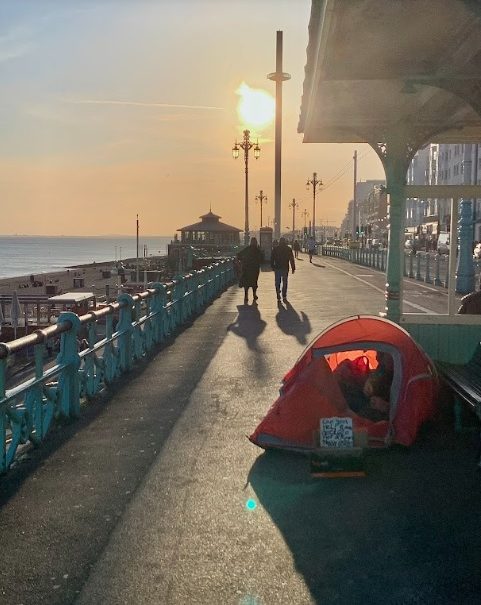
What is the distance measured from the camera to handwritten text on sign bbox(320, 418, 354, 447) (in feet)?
20.2

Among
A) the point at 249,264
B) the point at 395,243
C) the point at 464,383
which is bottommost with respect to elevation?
the point at 464,383

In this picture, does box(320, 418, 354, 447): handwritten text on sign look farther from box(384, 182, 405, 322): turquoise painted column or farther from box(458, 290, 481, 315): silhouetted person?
box(458, 290, 481, 315): silhouetted person

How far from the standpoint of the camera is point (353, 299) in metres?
22.0

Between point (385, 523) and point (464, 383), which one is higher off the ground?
point (464, 383)

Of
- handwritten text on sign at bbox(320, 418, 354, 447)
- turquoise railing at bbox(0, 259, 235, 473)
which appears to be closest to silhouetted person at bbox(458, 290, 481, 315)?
handwritten text on sign at bbox(320, 418, 354, 447)

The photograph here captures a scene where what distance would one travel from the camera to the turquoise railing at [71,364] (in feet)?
20.2

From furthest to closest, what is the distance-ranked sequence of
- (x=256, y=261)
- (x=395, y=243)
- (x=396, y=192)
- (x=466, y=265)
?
(x=466, y=265)
(x=256, y=261)
(x=395, y=243)
(x=396, y=192)

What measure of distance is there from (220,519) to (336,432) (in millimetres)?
1574

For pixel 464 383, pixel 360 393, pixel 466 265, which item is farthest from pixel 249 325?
pixel 466 265

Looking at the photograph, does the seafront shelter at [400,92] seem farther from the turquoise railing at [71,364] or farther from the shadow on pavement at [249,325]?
the shadow on pavement at [249,325]

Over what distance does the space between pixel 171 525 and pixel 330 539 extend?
1124 millimetres

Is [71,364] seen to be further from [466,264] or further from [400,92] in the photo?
[466,264]

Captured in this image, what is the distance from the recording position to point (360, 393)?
23.7ft

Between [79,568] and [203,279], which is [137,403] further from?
[203,279]
